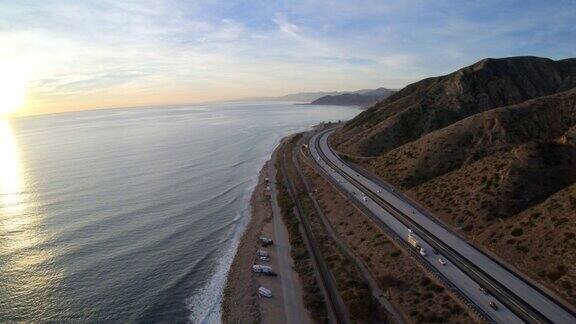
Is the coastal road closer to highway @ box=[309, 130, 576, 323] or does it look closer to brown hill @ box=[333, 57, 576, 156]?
highway @ box=[309, 130, 576, 323]

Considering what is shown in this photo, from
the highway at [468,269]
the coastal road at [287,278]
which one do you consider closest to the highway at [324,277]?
the coastal road at [287,278]

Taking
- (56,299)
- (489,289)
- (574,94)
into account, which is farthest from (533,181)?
(56,299)

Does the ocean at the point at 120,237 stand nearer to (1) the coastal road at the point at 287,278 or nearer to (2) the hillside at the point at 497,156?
(1) the coastal road at the point at 287,278

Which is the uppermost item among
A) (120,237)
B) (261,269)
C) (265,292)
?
(261,269)

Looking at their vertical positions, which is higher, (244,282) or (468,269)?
(468,269)

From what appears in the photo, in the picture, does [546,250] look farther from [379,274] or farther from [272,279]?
[272,279]

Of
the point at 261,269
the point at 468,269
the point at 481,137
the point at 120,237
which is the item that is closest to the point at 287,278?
the point at 261,269

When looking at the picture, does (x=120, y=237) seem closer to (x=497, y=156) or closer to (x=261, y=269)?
(x=261, y=269)
